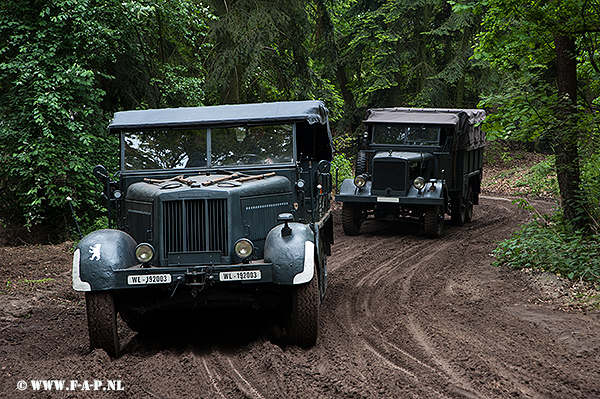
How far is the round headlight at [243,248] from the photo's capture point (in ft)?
17.9

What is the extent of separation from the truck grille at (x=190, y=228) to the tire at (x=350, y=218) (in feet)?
26.1

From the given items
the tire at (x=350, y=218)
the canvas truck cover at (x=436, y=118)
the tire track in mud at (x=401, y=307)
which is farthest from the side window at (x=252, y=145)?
the canvas truck cover at (x=436, y=118)

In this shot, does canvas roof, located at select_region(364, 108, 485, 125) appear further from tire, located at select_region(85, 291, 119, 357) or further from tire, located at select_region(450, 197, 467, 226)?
tire, located at select_region(85, 291, 119, 357)


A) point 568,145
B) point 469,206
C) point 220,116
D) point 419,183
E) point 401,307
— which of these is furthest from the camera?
point 469,206

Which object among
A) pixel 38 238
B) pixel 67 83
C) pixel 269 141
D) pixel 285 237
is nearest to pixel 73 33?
pixel 67 83

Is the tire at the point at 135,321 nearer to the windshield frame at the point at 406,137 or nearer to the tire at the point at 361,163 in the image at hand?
the tire at the point at 361,163

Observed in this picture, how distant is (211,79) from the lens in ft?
52.5

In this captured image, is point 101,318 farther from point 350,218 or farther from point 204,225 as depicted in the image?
point 350,218

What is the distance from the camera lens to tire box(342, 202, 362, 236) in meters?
13.4

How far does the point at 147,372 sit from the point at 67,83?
25.2ft

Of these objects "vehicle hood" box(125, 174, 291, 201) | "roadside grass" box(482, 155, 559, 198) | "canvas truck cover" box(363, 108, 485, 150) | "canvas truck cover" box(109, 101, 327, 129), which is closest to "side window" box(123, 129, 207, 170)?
"canvas truck cover" box(109, 101, 327, 129)

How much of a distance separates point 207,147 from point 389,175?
7017 millimetres

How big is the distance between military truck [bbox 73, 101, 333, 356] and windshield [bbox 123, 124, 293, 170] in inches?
0.4

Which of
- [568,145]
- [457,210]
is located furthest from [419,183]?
[568,145]
